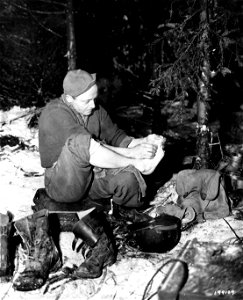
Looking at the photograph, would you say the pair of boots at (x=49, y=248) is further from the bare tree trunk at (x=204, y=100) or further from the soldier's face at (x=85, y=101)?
the bare tree trunk at (x=204, y=100)

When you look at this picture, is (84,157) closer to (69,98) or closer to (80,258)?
(69,98)

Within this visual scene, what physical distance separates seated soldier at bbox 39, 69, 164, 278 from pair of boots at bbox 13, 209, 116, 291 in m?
0.04

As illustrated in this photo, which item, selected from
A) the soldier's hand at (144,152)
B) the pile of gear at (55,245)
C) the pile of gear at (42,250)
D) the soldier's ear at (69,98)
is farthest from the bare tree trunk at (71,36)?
→ the pile of gear at (42,250)

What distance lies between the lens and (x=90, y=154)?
139 inches

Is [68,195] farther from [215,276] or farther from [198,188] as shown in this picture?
[215,276]

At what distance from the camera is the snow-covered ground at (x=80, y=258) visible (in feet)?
10.4

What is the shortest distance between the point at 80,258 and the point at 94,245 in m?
0.34

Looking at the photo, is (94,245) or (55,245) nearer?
(94,245)

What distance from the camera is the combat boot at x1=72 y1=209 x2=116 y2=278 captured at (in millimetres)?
3291

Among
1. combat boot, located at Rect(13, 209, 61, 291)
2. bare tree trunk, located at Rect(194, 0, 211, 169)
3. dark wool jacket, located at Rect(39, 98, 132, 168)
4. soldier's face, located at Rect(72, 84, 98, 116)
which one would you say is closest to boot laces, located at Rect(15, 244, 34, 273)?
combat boot, located at Rect(13, 209, 61, 291)

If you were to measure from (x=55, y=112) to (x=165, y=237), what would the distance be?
5.46 ft

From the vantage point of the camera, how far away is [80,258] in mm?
3662

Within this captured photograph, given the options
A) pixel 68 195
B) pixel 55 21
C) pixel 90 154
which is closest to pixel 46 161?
pixel 68 195

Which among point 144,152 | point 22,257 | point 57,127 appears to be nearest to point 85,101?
point 57,127
